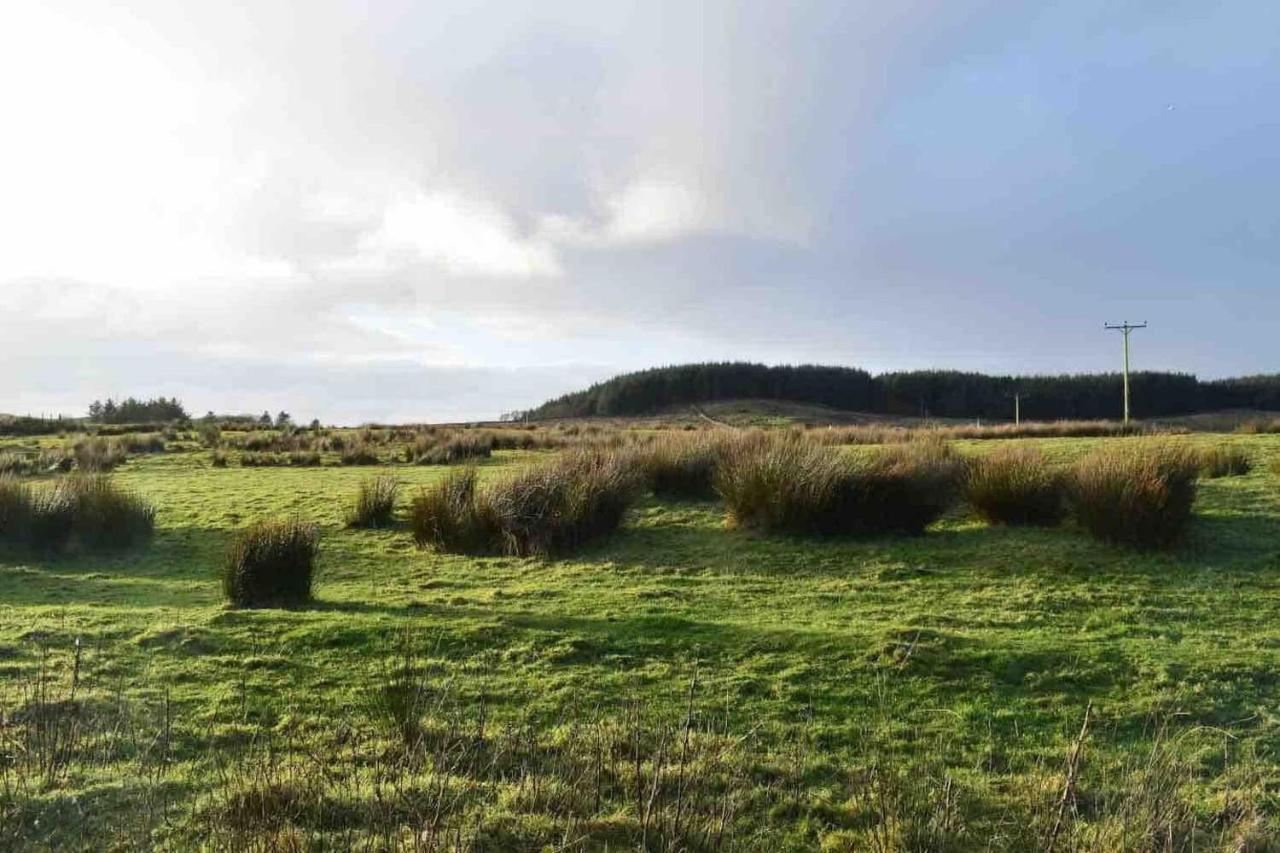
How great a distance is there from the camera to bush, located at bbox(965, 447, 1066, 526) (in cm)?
1148

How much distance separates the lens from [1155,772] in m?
4.30

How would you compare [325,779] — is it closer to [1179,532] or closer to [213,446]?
[1179,532]

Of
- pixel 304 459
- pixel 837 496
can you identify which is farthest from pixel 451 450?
pixel 837 496

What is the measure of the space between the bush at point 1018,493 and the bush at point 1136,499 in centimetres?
35

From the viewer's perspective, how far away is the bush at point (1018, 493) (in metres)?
11.5

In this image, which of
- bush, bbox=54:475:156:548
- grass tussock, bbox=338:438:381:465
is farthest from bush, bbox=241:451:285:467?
bush, bbox=54:475:156:548

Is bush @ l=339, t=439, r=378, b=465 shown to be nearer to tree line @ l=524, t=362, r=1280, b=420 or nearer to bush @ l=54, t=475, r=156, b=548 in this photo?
bush @ l=54, t=475, r=156, b=548

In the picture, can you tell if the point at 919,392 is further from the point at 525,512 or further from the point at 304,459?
the point at 525,512

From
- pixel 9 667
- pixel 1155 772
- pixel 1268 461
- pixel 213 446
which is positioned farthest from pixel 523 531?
pixel 213 446

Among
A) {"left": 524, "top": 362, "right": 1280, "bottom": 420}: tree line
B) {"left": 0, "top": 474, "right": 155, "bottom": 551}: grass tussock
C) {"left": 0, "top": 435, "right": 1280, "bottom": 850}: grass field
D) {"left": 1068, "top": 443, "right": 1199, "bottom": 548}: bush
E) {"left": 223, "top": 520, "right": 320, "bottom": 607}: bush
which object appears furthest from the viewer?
{"left": 524, "top": 362, "right": 1280, "bottom": 420}: tree line

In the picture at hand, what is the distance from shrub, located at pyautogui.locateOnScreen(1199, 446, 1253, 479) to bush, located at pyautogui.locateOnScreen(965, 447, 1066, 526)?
3.73 m

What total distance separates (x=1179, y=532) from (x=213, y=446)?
31.1 m

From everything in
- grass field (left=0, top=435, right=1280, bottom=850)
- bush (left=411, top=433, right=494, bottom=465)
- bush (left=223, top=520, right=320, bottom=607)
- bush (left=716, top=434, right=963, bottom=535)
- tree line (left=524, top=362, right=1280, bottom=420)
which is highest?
tree line (left=524, top=362, right=1280, bottom=420)

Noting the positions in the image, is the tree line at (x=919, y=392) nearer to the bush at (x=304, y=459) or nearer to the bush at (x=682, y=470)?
the bush at (x=304, y=459)
